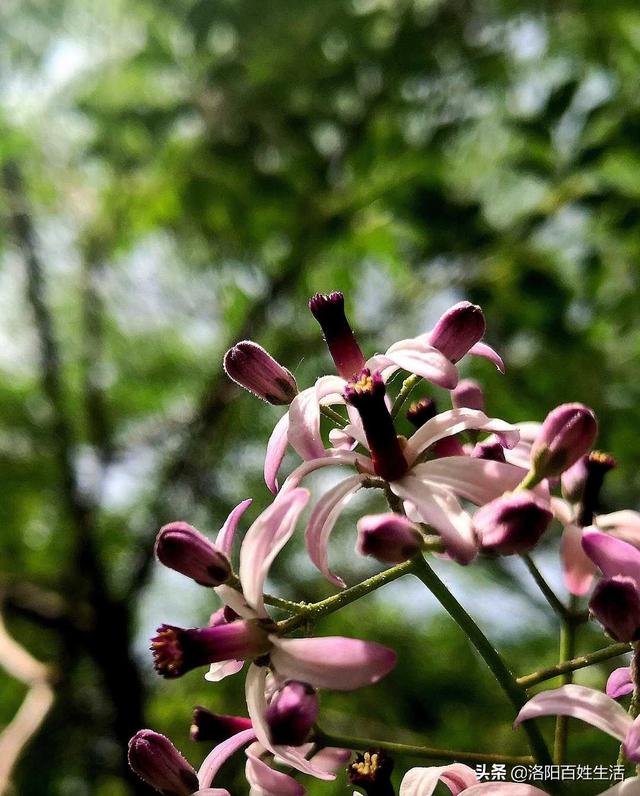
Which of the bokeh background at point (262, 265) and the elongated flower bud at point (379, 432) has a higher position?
the bokeh background at point (262, 265)

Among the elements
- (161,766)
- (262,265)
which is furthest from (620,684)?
(262,265)

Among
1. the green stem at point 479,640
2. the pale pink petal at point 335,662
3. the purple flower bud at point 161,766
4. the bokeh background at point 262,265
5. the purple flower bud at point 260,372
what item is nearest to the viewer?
the pale pink petal at point 335,662

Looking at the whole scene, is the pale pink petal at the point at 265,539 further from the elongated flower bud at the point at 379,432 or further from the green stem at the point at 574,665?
the green stem at the point at 574,665

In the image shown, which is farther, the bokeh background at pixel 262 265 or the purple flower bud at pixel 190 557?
the bokeh background at pixel 262 265

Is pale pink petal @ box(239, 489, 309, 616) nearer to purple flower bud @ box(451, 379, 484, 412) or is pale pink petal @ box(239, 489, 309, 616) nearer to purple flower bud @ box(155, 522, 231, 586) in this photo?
purple flower bud @ box(155, 522, 231, 586)

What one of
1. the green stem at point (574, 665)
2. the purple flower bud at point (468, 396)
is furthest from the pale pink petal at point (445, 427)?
the green stem at point (574, 665)

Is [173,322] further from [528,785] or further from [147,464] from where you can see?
[528,785]

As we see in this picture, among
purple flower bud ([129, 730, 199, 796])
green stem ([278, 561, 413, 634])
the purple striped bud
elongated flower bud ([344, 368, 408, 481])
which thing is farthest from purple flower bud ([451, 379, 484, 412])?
purple flower bud ([129, 730, 199, 796])

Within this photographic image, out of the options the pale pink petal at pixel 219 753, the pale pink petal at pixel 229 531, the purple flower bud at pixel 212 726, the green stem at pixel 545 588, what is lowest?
the pale pink petal at pixel 219 753
